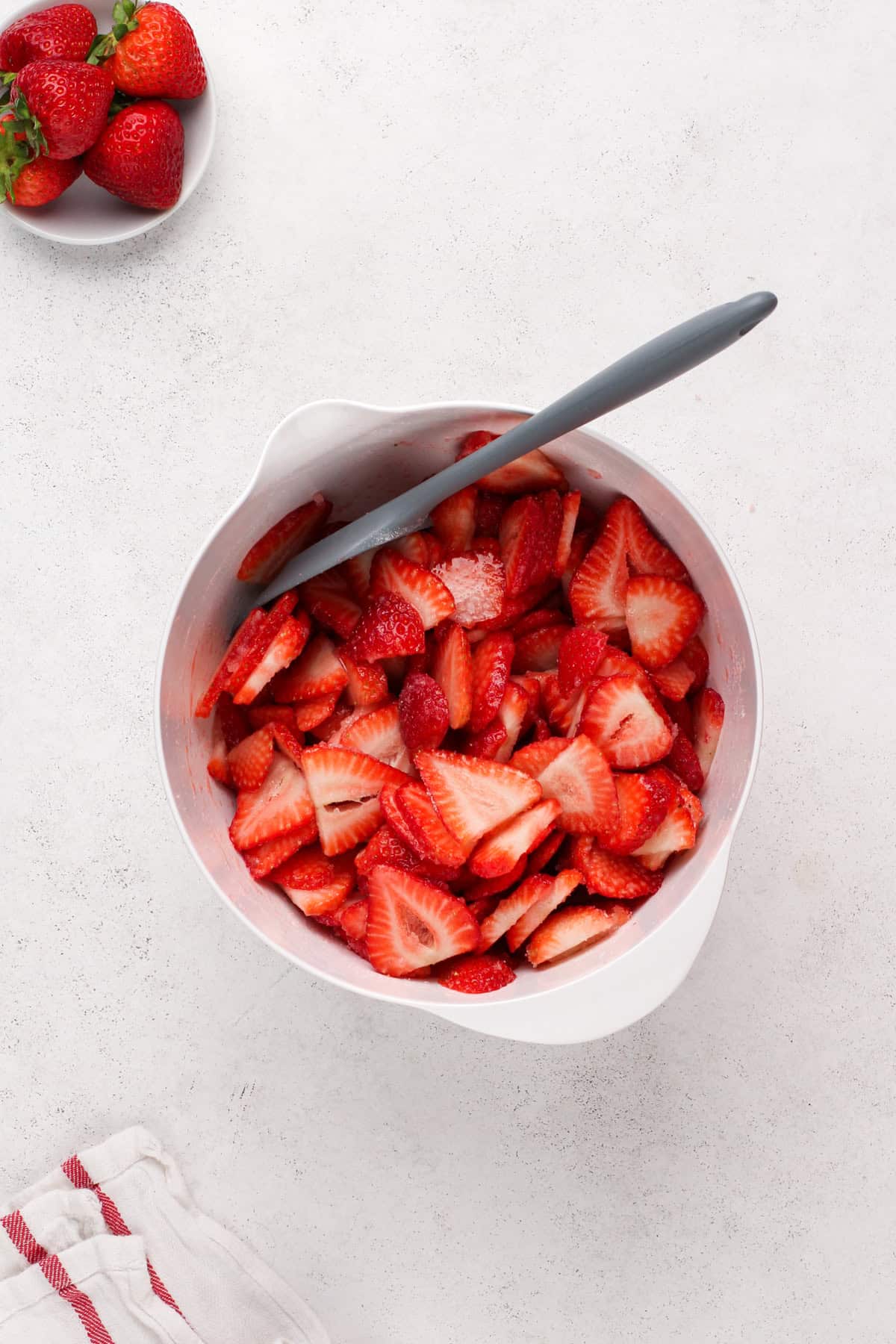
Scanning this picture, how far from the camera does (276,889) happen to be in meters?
1.10

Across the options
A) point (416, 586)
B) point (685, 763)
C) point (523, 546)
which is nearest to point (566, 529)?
point (523, 546)

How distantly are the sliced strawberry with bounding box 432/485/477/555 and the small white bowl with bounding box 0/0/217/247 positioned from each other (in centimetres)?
54

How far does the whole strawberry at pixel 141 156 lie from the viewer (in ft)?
4.14

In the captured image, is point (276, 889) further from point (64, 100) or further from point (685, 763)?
point (64, 100)

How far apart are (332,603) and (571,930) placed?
0.39 metres

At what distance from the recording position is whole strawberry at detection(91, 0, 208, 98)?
4.12 feet

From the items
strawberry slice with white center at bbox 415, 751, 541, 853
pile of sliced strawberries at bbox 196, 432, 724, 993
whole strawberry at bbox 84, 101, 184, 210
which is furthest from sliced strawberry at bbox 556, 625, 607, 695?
whole strawberry at bbox 84, 101, 184, 210

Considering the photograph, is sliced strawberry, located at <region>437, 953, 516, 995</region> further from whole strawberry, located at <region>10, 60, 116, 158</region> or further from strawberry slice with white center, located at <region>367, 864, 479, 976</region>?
whole strawberry, located at <region>10, 60, 116, 158</region>

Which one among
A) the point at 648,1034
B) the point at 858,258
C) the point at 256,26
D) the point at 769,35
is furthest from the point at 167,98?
the point at 648,1034

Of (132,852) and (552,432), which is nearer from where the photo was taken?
(552,432)

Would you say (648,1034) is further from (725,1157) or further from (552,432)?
(552,432)

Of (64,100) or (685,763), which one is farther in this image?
(64,100)

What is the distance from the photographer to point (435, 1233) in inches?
53.7

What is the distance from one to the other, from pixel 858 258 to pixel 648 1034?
970mm
